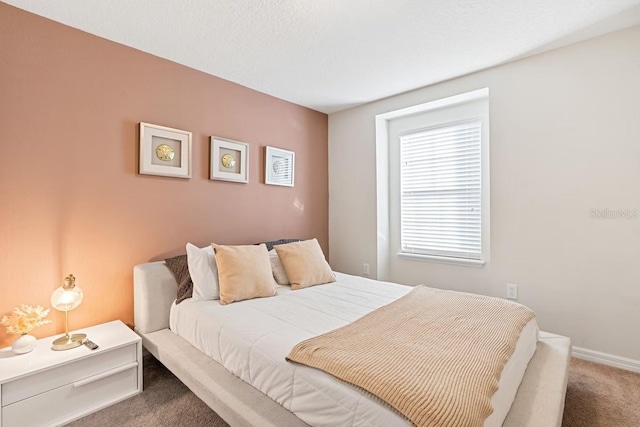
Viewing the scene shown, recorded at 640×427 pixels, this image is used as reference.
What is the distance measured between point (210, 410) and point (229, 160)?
199cm

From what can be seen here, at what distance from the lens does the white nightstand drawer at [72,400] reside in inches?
59.2

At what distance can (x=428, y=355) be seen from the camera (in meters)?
1.26

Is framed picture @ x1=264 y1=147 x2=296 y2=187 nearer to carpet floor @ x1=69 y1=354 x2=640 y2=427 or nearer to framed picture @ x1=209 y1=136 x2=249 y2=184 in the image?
framed picture @ x1=209 y1=136 x2=249 y2=184

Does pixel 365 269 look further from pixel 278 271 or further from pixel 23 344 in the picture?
pixel 23 344

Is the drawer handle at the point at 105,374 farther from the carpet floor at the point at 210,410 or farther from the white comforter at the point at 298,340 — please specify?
the white comforter at the point at 298,340

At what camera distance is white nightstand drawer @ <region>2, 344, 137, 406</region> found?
4.86 ft

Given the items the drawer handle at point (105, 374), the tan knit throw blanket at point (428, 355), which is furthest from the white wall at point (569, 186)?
the drawer handle at point (105, 374)

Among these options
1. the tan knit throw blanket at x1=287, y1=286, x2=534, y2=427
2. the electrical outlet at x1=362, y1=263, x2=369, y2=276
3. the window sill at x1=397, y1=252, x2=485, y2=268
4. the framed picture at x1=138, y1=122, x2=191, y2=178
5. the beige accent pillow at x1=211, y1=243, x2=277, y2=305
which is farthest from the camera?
the electrical outlet at x1=362, y1=263, x2=369, y2=276

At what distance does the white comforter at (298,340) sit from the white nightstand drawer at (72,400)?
0.39m

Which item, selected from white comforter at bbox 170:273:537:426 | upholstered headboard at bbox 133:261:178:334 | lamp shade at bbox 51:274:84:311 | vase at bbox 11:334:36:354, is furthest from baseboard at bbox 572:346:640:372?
vase at bbox 11:334:36:354

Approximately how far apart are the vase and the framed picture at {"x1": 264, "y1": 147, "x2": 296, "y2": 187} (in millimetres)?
2100

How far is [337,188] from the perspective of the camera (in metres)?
3.85

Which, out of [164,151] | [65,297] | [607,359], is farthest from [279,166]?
[607,359]

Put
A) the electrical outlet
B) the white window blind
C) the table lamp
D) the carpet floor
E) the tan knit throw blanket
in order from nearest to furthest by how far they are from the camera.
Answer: the tan knit throw blanket, the carpet floor, the table lamp, the white window blind, the electrical outlet
